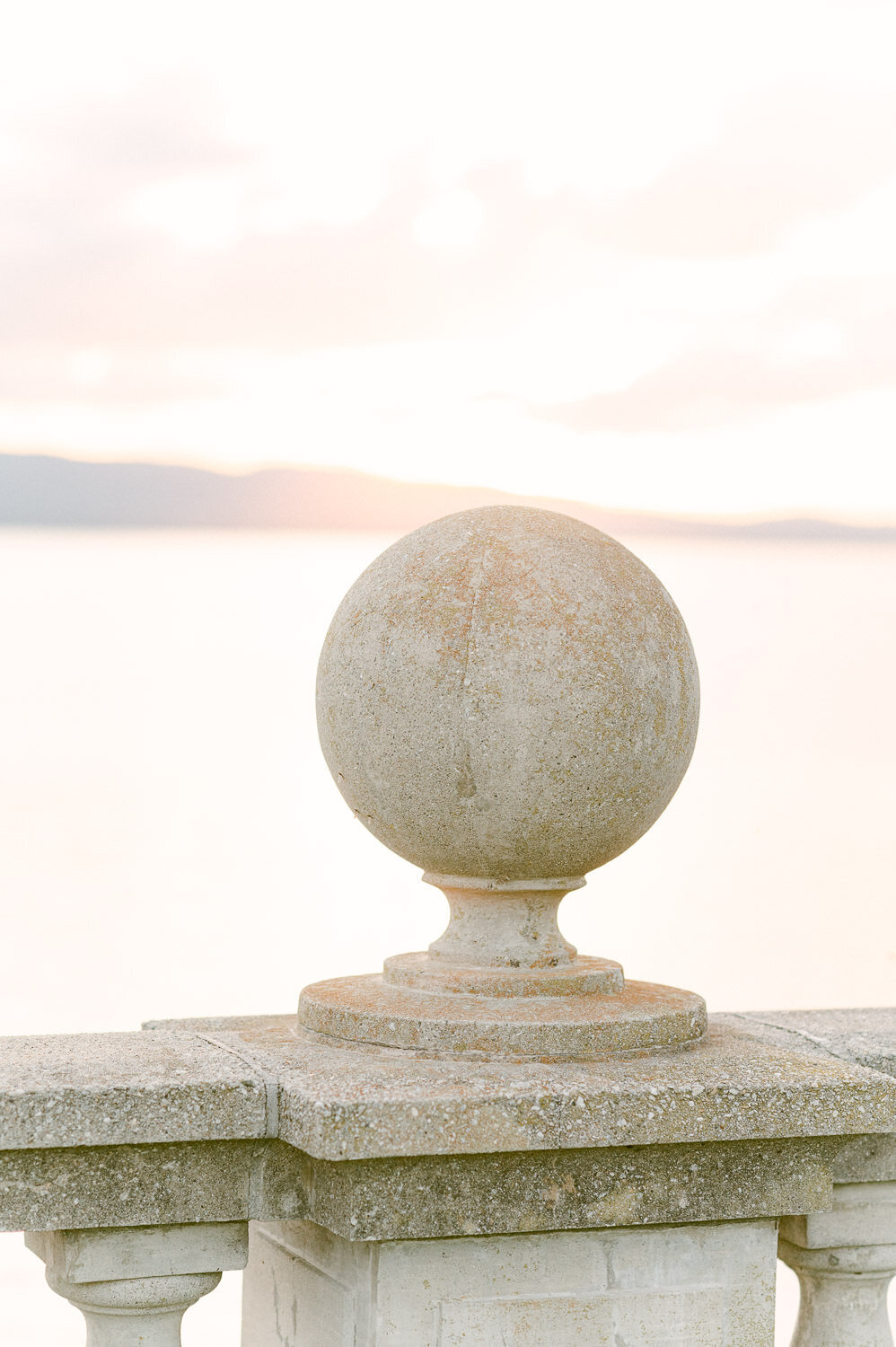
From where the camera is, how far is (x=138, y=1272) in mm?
3564

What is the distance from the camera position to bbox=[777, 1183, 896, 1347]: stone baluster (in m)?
4.11

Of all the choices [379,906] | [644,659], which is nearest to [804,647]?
[379,906]

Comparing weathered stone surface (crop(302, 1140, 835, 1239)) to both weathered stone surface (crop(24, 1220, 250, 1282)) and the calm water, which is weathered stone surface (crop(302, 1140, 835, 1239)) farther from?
the calm water

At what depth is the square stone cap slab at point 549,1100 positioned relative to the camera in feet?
10.9

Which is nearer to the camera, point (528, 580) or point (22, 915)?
point (528, 580)

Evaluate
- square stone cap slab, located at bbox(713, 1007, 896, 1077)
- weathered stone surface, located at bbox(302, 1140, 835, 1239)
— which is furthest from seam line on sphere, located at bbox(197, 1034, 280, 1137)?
square stone cap slab, located at bbox(713, 1007, 896, 1077)

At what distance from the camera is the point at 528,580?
3.87m

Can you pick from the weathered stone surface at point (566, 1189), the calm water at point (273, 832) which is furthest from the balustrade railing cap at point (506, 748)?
the calm water at point (273, 832)

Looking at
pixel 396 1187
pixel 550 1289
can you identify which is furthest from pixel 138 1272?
pixel 550 1289

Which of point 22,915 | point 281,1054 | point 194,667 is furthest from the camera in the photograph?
point 194,667

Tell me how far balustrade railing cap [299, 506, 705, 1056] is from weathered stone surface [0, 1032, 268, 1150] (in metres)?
0.49

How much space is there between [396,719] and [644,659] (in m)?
0.62

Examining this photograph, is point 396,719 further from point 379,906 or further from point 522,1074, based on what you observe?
point 379,906

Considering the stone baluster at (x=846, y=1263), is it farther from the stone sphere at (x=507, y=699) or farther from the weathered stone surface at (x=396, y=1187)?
the stone sphere at (x=507, y=699)
